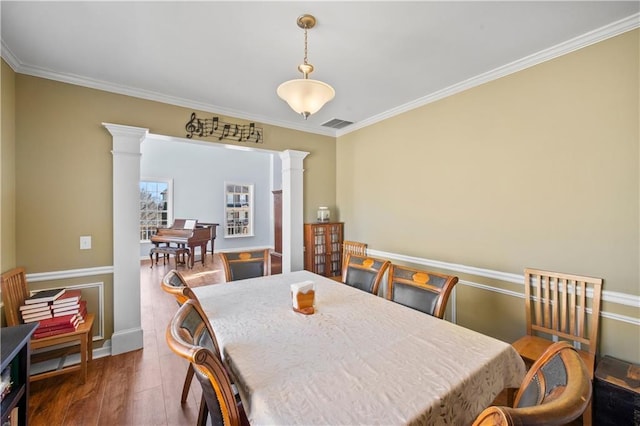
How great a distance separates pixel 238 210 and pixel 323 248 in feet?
18.1

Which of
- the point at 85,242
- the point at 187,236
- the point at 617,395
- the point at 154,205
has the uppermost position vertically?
the point at 154,205

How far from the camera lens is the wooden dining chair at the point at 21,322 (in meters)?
2.14

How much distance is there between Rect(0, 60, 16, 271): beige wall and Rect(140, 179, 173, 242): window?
5665 millimetres

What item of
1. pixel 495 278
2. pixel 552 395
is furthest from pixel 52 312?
pixel 495 278

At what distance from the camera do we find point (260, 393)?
97cm

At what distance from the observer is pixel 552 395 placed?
792mm

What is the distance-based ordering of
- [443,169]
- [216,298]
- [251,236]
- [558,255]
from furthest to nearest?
1. [251,236]
2. [443,169]
3. [558,255]
4. [216,298]

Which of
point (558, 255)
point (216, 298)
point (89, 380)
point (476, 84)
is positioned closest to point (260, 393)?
point (216, 298)

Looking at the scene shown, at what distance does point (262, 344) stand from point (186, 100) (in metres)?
2.96

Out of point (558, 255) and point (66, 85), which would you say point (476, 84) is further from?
point (66, 85)

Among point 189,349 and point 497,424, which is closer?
point 497,424

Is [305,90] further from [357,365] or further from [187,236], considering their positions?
[187,236]

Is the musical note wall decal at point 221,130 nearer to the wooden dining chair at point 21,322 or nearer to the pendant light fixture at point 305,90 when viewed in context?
the pendant light fixture at point 305,90

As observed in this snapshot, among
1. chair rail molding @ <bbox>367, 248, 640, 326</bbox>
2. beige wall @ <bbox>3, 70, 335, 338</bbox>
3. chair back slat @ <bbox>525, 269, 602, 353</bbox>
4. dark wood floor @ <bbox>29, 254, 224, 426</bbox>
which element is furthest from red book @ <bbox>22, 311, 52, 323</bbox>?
chair back slat @ <bbox>525, 269, 602, 353</bbox>
